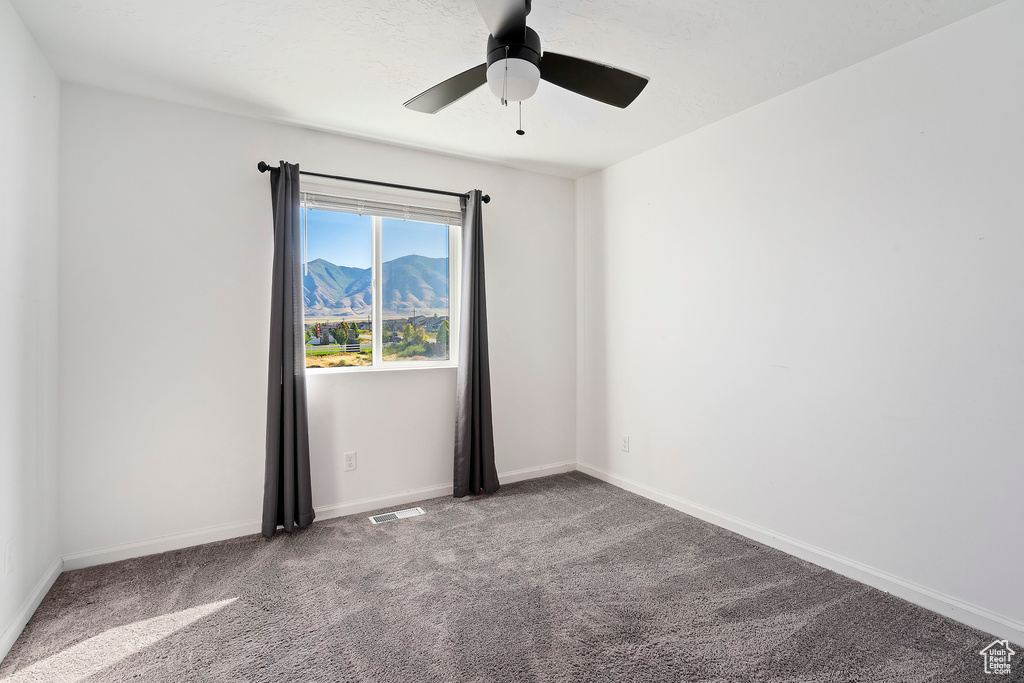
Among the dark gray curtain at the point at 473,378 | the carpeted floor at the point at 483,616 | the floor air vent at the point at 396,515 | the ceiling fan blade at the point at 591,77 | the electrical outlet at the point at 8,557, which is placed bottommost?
the carpeted floor at the point at 483,616

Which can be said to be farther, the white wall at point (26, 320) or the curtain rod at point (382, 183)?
the curtain rod at point (382, 183)

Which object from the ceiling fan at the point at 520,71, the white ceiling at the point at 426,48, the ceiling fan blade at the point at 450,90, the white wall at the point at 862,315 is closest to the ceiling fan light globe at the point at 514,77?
the ceiling fan at the point at 520,71

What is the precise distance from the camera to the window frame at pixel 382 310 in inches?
131

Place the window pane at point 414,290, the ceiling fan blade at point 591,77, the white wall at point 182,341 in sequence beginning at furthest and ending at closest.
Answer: the window pane at point 414,290
the white wall at point 182,341
the ceiling fan blade at point 591,77

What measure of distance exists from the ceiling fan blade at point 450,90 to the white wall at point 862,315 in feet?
5.58

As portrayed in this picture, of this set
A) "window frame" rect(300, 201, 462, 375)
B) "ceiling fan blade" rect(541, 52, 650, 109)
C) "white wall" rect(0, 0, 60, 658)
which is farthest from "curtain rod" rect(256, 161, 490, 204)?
"ceiling fan blade" rect(541, 52, 650, 109)

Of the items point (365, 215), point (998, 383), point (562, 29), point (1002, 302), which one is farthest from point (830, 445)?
point (365, 215)

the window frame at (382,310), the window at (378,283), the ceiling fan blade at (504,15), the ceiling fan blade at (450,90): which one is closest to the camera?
the ceiling fan blade at (504,15)

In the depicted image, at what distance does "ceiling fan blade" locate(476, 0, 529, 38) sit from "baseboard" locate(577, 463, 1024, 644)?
268 cm

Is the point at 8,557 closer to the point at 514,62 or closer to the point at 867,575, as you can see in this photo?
the point at 514,62

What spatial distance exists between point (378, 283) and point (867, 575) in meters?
3.11

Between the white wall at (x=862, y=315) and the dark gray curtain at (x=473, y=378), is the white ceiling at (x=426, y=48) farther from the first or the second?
the dark gray curtain at (x=473, y=378)

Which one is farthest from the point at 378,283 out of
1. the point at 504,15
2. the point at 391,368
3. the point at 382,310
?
the point at 504,15

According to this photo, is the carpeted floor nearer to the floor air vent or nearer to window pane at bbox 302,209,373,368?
the floor air vent
